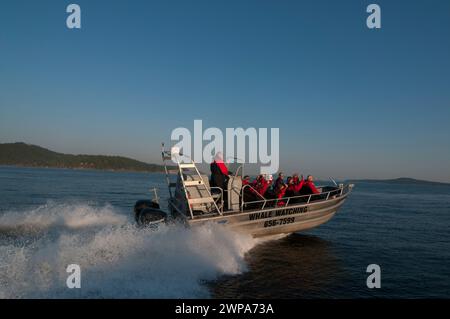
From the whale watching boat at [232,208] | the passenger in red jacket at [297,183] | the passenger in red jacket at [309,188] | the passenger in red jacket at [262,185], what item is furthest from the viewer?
the passenger in red jacket at [309,188]

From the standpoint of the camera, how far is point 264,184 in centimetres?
1183

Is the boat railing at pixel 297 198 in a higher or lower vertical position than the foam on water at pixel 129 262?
higher

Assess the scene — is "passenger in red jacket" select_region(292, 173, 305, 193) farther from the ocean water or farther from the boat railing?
the ocean water

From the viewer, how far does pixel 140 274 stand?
24.0 ft

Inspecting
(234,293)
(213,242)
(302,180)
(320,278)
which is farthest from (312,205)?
(234,293)

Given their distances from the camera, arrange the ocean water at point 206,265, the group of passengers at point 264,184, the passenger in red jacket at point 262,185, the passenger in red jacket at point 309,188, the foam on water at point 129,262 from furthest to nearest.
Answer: the passenger in red jacket at point 309,188
the passenger in red jacket at point 262,185
the group of passengers at point 264,184
the ocean water at point 206,265
the foam on water at point 129,262

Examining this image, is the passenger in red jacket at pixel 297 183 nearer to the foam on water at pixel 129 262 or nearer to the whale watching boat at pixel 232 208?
the whale watching boat at pixel 232 208

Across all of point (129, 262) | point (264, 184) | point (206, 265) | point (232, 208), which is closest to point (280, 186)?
point (264, 184)

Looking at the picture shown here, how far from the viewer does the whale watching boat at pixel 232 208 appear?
9.97 meters

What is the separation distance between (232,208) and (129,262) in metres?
3.97

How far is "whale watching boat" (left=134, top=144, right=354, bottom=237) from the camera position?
9.97m

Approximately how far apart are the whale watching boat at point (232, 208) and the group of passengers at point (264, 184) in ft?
0.32

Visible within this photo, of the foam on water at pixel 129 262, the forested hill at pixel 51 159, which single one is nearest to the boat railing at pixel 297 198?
the foam on water at pixel 129 262
